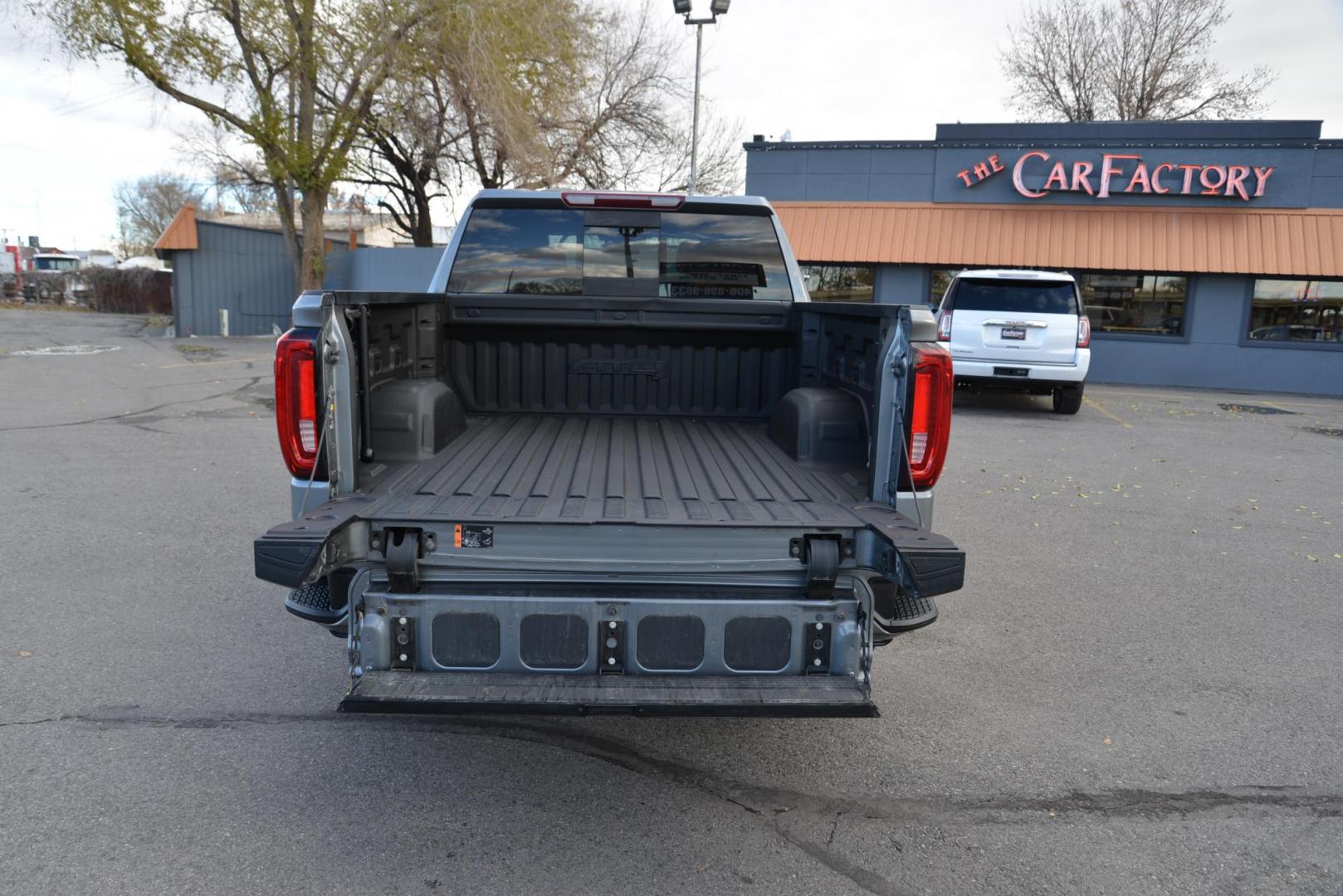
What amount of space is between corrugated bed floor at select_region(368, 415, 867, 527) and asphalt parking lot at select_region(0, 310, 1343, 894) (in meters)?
1.04

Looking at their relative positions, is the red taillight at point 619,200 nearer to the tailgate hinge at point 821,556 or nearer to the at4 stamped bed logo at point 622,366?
the at4 stamped bed logo at point 622,366

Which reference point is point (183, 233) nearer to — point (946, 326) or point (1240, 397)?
point (946, 326)

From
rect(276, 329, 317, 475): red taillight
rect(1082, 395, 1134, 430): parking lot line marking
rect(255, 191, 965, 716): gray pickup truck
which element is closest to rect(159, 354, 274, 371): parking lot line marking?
rect(1082, 395, 1134, 430): parking lot line marking

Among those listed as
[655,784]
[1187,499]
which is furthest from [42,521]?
[1187,499]

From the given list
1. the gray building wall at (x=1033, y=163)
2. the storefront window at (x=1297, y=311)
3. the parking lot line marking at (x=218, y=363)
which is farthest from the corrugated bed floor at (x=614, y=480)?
the storefront window at (x=1297, y=311)

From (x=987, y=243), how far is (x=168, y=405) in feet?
49.2

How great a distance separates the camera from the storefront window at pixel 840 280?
20.5m

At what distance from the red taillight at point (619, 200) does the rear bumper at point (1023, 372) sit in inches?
364

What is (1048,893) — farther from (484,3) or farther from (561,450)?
(484,3)

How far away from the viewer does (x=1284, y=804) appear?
344 centimetres

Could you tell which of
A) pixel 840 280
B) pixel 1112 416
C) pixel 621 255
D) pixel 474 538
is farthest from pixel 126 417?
pixel 840 280

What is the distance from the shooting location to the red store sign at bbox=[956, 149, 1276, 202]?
18500 mm

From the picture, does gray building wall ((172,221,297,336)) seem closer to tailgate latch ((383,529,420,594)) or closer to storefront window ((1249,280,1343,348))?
storefront window ((1249,280,1343,348))

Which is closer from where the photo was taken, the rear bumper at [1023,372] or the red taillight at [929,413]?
the red taillight at [929,413]
